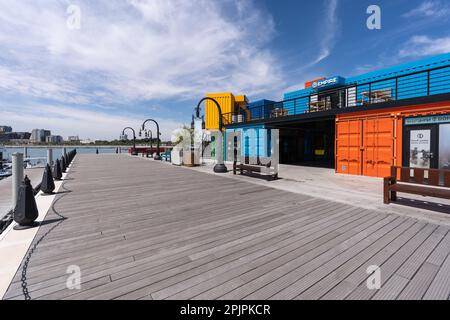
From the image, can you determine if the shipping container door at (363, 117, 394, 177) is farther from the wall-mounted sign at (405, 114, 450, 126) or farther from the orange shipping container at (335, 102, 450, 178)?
the wall-mounted sign at (405, 114, 450, 126)

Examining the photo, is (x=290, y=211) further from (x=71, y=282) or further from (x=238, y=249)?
(x=71, y=282)

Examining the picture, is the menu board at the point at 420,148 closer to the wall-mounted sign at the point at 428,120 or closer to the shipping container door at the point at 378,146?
the wall-mounted sign at the point at 428,120

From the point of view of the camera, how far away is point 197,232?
4070mm

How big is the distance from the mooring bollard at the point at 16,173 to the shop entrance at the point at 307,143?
16.0 m

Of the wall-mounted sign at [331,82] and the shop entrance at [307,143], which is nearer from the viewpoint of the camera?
the wall-mounted sign at [331,82]

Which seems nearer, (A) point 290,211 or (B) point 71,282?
(B) point 71,282

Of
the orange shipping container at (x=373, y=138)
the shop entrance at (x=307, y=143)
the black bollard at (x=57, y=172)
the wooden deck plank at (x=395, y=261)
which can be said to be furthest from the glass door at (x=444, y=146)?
the black bollard at (x=57, y=172)

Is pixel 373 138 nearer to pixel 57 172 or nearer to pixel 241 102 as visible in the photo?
pixel 57 172

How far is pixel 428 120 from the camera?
28.3 feet

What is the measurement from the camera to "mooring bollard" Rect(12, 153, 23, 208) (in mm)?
4921

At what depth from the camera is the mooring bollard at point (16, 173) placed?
16.1ft

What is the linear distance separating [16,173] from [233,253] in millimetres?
5314

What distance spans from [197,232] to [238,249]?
0.99 m
